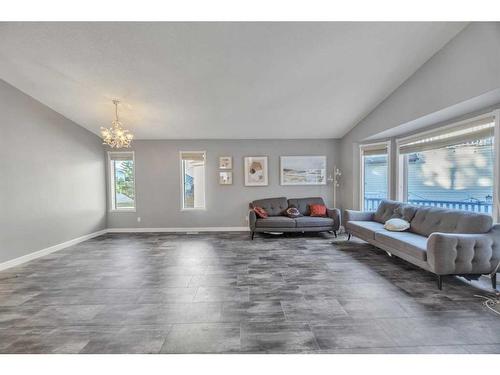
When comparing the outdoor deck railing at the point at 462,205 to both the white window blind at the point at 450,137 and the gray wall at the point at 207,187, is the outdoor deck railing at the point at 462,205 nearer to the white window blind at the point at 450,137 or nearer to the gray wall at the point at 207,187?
the white window blind at the point at 450,137

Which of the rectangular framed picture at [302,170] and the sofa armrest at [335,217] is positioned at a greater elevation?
the rectangular framed picture at [302,170]

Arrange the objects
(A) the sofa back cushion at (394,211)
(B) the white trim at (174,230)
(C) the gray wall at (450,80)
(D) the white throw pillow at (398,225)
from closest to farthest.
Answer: (C) the gray wall at (450,80), (D) the white throw pillow at (398,225), (A) the sofa back cushion at (394,211), (B) the white trim at (174,230)

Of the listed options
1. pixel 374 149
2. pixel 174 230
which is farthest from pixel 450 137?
pixel 174 230

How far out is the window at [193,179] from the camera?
23.0ft

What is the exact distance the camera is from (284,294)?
295 centimetres

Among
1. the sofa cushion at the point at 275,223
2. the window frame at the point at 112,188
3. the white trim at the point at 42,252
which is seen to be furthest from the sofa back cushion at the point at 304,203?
the white trim at the point at 42,252

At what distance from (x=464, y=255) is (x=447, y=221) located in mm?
810

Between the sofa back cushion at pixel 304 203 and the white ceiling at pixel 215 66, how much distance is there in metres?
2.07

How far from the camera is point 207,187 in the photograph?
6961 millimetres

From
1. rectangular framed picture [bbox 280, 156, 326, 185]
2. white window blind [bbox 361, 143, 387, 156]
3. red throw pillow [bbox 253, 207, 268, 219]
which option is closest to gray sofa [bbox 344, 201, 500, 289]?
white window blind [bbox 361, 143, 387, 156]

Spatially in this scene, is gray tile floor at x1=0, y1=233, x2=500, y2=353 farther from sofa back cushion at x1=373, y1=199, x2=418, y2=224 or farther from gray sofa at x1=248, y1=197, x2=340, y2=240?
gray sofa at x1=248, y1=197, x2=340, y2=240

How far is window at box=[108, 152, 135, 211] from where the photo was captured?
697cm

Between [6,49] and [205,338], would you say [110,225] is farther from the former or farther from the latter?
[205,338]
